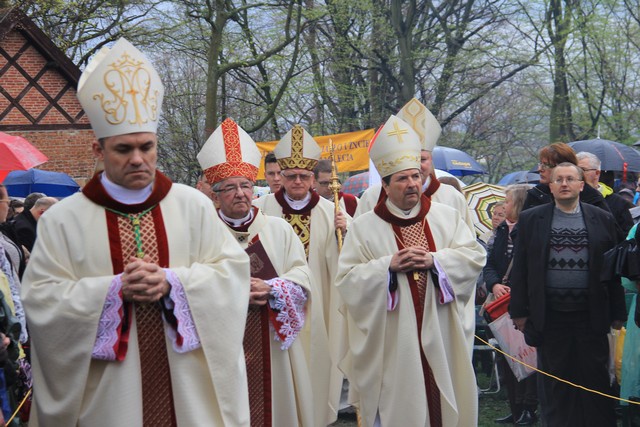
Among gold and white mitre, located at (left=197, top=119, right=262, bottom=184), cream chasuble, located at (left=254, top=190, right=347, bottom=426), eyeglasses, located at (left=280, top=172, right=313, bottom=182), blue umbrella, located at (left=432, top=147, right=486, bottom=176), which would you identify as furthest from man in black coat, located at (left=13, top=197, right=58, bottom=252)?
blue umbrella, located at (left=432, top=147, right=486, bottom=176)

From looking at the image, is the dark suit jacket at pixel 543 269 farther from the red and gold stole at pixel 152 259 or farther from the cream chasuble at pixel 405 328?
the red and gold stole at pixel 152 259

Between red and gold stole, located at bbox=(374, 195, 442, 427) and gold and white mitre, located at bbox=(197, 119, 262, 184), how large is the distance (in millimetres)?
925

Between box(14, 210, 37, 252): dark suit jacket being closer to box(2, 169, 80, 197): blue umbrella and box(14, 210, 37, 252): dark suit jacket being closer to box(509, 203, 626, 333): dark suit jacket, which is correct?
box(509, 203, 626, 333): dark suit jacket

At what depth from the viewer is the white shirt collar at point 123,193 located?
4.61 metres

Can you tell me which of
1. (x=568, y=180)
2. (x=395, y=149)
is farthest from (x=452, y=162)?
(x=395, y=149)

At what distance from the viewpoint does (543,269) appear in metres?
7.02

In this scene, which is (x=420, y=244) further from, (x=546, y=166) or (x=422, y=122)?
(x=422, y=122)

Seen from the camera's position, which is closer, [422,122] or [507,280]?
[422,122]

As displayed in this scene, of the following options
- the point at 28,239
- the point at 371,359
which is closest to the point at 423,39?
the point at 28,239

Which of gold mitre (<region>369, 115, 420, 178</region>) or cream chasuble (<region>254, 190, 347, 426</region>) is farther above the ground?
gold mitre (<region>369, 115, 420, 178</region>)

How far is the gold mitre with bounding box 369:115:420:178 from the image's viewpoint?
21.3 ft

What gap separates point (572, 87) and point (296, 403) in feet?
89.0

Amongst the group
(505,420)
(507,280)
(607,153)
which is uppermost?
(607,153)

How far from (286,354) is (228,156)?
4.47ft
